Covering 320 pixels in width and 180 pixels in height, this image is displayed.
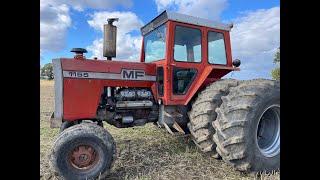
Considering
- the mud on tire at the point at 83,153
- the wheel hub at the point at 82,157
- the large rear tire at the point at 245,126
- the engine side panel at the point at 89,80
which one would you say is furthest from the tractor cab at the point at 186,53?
the wheel hub at the point at 82,157

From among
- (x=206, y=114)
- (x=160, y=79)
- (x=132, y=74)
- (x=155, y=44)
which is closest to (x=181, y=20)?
(x=155, y=44)

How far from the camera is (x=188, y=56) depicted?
5.87m

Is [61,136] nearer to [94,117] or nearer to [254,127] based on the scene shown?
[94,117]

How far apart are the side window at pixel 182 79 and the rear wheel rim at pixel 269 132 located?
1426 mm

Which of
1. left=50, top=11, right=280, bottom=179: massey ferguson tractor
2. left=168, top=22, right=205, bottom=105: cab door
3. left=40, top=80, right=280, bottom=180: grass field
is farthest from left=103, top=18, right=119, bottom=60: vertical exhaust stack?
left=40, top=80, right=280, bottom=180: grass field

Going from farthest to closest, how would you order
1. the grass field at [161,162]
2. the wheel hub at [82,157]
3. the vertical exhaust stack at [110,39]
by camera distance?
the vertical exhaust stack at [110,39], the grass field at [161,162], the wheel hub at [82,157]

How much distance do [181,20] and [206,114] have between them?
1.73m

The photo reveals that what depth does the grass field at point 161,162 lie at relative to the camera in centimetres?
493

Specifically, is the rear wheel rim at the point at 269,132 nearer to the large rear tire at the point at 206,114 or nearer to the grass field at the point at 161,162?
the grass field at the point at 161,162

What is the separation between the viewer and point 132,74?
222 inches

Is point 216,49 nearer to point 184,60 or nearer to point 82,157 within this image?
point 184,60
